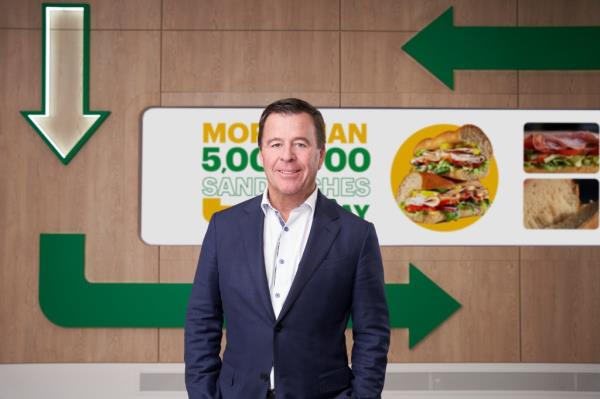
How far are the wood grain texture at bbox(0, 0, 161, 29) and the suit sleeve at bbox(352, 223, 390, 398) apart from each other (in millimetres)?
2933

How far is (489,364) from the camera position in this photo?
378cm

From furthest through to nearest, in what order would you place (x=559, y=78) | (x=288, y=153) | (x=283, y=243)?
1. (x=559, y=78)
2. (x=283, y=243)
3. (x=288, y=153)

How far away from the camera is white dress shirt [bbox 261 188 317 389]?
1.46 meters

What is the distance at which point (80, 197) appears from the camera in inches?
149

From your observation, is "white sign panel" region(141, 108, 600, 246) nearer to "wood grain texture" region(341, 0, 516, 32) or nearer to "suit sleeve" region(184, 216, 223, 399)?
"wood grain texture" region(341, 0, 516, 32)

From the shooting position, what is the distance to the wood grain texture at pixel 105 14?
Answer: 150 inches

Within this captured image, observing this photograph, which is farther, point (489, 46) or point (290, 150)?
point (489, 46)

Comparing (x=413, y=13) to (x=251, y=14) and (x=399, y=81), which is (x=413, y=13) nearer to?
(x=399, y=81)

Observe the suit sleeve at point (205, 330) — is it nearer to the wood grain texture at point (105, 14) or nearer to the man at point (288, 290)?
the man at point (288, 290)

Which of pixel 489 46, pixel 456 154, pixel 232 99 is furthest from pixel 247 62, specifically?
pixel 489 46

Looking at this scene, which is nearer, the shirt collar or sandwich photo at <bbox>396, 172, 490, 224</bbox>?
the shirt collar

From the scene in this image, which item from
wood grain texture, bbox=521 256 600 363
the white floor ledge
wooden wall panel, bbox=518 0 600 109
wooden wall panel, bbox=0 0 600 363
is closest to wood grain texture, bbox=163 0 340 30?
wooden wall panel, bbox=0 0 600 363

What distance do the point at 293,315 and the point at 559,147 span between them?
309 cm

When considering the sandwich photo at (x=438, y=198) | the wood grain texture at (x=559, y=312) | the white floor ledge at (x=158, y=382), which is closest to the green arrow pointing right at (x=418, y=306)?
the white floor ledge at (x=158, y=382)
